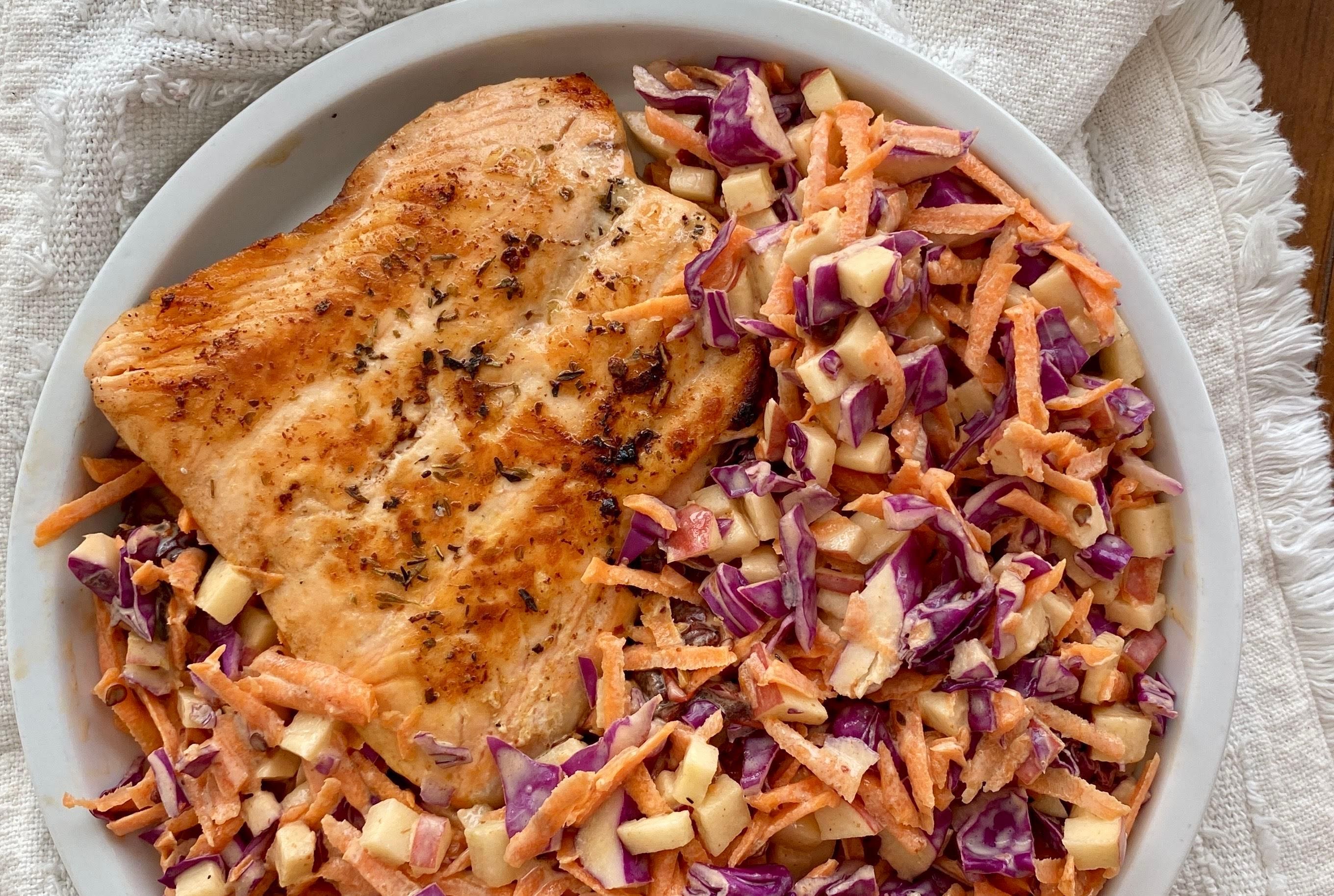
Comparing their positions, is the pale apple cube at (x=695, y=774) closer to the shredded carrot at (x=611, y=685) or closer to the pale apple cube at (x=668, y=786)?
the pale apple cube at (x=668, y=786)

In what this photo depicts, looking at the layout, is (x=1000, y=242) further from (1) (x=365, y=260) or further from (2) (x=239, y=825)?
(2) (x=239, y=825)

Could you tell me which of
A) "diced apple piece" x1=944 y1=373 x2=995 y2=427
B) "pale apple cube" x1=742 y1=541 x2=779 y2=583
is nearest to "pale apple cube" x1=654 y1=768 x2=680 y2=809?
"pale apple cube" x1=742 y1=541 x2=779 y2=583

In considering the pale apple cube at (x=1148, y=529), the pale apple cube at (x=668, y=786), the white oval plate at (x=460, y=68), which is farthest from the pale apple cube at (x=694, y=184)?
the pale apple cube at (x=668, y=786)

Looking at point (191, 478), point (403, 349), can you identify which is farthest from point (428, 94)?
point (191, 478)

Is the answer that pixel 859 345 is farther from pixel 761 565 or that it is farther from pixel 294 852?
pixel 294 852

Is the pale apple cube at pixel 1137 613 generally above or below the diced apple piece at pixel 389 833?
above
